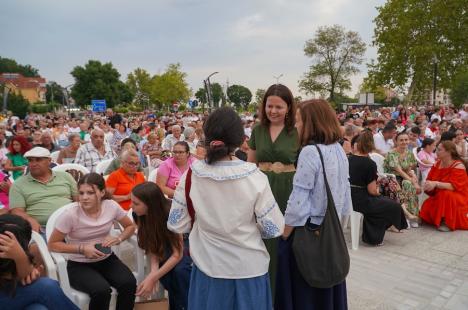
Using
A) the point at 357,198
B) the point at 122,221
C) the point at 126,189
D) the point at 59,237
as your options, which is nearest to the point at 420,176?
the point at 357,198

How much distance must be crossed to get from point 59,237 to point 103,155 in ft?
12.5

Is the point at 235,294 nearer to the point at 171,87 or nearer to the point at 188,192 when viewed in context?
the point at 188,192

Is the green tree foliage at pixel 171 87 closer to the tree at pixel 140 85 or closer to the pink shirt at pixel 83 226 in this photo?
the tree at pixel 140 85

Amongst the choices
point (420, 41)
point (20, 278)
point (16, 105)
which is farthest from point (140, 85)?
point (20, 278)

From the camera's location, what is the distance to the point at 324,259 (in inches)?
86.0

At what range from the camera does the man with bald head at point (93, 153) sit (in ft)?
20.2

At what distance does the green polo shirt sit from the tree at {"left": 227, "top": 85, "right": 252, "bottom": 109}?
6373 centimetres

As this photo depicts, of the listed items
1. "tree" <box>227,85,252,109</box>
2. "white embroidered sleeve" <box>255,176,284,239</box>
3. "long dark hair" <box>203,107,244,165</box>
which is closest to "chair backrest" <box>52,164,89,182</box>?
"long dark hair" <box>203,107,244,165</box>

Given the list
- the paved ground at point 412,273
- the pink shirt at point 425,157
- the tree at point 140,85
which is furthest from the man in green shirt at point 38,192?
the tree at point 140,85

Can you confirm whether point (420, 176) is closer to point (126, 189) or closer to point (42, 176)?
point (126, 189)

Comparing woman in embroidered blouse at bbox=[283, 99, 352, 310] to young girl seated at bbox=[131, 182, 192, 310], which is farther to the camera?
young girl seated at bbox=[131, 182, 192, 310]

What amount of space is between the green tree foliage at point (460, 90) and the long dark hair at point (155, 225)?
34264 millimetres

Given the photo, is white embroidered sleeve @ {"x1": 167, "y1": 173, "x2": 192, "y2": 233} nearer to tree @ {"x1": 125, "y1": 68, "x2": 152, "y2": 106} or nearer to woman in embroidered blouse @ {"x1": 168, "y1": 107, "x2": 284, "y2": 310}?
woman in embroidered blouse @ {"x1": 168, "y1": 107, "x2": 284, "y2": 310}

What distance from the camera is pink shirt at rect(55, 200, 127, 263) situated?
2.96 metres
